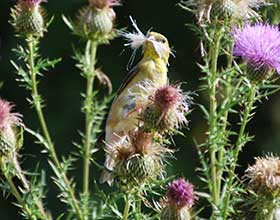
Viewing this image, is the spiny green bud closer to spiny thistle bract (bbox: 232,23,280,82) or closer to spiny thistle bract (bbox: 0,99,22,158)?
spiny thistle bract (bbox: 0,99,22,158)

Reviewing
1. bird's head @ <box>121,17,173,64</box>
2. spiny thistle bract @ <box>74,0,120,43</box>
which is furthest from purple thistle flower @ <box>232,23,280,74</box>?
spiny thistle bract @ <box>74,0,120,43</box>

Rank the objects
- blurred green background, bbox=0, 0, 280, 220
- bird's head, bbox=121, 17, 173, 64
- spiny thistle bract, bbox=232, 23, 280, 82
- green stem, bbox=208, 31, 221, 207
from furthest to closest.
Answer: blurred green background, bbox=0, 0, 280, 220
bird's head, bbox=121, 17, 173, 64
spiny thistle bract, bbox=232, 23, 280, 82
green stem, bbox=208, 31, 221, 207

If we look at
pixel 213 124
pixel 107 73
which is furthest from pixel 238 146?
pixel 107 73

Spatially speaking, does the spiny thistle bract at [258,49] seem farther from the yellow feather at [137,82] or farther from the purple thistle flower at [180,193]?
the purple thistle flower at [180,193]

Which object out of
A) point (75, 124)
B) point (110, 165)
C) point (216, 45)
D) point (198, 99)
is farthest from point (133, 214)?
point (75, 124)

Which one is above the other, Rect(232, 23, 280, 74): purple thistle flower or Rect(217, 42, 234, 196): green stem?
Rect(232, 23, 280, 74): purple thistle flower

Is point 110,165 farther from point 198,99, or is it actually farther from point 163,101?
point 198,99

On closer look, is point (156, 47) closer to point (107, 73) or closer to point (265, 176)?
point (265, 176)

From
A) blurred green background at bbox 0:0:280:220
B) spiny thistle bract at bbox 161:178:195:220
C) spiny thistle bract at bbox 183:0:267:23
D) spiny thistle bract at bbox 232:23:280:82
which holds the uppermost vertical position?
spiny thistle bract at bbox 183:0:267:23
